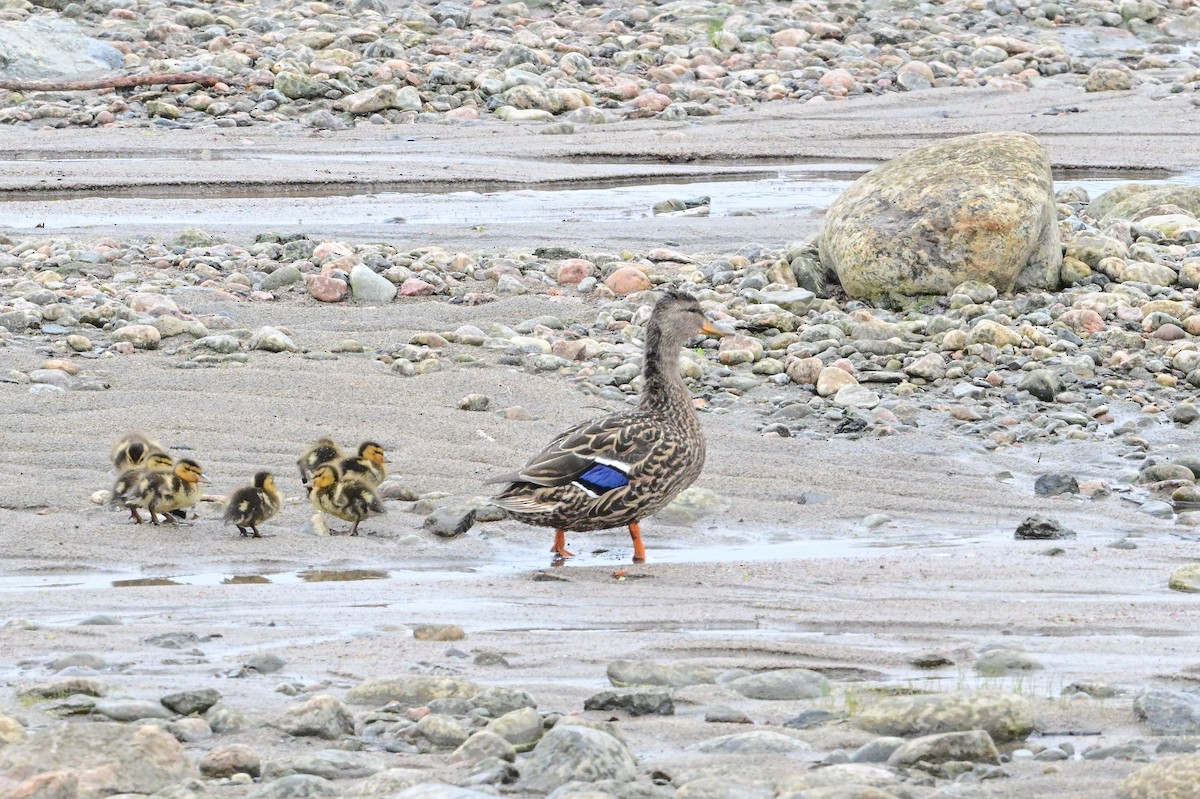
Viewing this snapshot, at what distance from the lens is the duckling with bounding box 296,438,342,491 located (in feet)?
29.4

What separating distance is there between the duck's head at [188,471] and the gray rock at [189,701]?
3164 millimetres

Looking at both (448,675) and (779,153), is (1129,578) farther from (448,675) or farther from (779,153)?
(779,153)

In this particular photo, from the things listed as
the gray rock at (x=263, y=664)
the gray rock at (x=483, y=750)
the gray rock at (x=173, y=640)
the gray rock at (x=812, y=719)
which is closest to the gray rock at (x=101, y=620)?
the gray rock at (x=173, y=640)

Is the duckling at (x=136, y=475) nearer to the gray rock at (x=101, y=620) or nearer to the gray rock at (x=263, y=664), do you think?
the gray rock at (x=101, y=620)

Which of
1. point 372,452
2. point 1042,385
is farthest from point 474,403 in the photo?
point 1042,385

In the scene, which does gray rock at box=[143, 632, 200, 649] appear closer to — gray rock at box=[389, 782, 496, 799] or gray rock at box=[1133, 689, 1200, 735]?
gray rock at box=[389, 782, 496, 799]

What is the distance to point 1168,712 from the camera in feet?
17.2

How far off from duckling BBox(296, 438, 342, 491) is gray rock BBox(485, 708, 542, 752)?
3.90m

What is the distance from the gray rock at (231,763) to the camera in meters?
4.81

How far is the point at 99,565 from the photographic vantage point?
782 cm

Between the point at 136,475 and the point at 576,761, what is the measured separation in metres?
4.27

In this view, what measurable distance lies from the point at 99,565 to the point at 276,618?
1.40 metres

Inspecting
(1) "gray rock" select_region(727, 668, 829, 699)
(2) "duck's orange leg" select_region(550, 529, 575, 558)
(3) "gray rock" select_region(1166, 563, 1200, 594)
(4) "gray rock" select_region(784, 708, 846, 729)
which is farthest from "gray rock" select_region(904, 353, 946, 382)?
(4) "gray rock" select_region(784, 708, 846, 729)

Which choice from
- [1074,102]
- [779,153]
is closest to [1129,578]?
[779,153]
